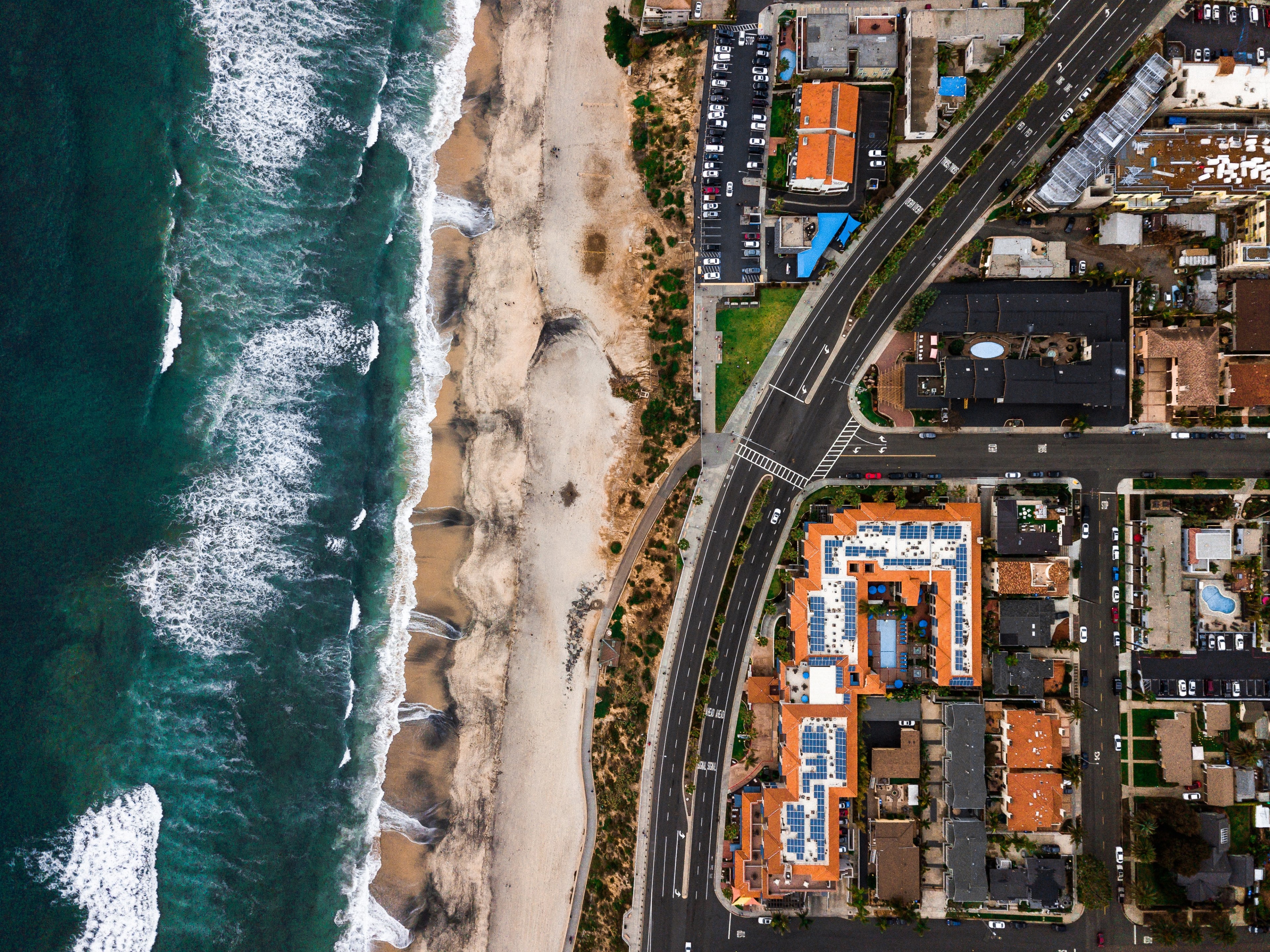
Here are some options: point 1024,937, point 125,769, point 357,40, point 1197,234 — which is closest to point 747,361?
point 1197,234

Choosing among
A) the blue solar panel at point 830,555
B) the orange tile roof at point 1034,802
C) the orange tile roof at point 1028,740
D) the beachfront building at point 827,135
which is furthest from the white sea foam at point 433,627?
the beachfront building at point 827,135

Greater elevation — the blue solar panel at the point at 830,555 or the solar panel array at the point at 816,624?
the blue solar panel at the point at 830,555

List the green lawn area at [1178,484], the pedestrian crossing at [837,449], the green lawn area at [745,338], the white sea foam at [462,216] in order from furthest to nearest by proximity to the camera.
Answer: the white sea foam at [462,216]
the green lawn area at [745,338]
the pedestrian crossing at [837,449]
the green lawn area at [1178,484]

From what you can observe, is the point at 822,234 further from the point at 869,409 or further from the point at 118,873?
the point at 118,873

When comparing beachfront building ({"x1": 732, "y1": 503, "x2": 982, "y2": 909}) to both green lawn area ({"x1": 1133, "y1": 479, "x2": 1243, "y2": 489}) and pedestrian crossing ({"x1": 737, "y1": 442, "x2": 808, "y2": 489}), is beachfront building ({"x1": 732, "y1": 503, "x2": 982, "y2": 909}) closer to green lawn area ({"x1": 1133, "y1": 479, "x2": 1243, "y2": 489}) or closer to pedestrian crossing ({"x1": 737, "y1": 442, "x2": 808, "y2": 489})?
pedestrian crossing ({"x1": 737, "y1": 442, "x2": 808, "y2": 489})

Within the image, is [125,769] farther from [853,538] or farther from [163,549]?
[853,538]

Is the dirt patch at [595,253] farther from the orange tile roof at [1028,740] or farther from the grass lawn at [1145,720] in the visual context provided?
the grass lawn at [1145,720]

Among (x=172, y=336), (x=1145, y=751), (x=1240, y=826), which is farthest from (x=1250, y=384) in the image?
(x=172, y=336)
